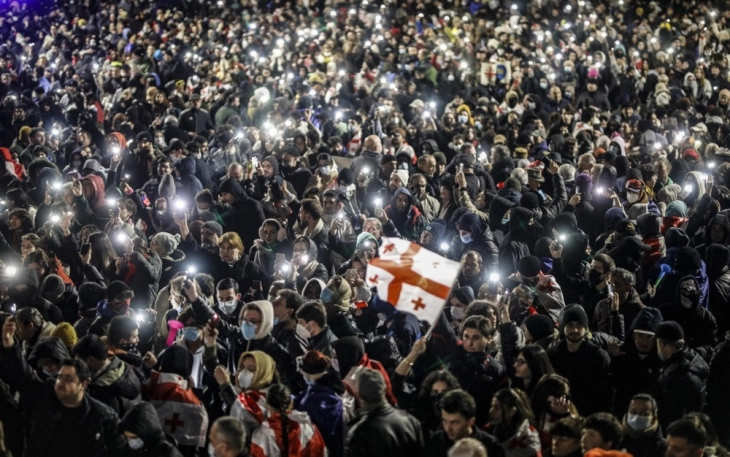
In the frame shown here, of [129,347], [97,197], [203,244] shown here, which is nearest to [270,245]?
[203,244]

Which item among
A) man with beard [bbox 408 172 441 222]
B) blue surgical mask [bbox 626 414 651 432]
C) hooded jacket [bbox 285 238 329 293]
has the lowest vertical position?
man with beard [bbox 408 172 441 222]

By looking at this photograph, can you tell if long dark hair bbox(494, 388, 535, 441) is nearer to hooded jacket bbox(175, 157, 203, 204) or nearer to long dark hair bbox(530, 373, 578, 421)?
long dark hair bbox(530, 373, 578, 421)

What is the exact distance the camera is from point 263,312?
6.84 m

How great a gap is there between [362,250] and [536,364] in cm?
267

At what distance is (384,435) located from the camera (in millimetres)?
5438

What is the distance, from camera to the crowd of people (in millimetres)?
5891

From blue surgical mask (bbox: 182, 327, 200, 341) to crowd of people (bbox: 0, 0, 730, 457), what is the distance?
4cm

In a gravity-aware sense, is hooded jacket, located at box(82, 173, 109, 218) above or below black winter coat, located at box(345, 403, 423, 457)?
below

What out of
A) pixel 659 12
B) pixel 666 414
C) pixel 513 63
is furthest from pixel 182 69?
pixel 666 414

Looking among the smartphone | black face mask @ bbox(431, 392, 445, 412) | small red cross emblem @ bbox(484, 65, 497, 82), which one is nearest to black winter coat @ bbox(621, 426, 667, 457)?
black face mask @ bbox(431, 392, 445, 412)

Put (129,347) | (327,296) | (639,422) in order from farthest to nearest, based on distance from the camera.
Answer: (327,296), (129,347), (639,422)

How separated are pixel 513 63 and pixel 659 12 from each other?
249 inches

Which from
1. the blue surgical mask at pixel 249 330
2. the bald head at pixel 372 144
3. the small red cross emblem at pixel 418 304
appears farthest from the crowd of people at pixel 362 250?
the small red cross emblem at pixel 418 304

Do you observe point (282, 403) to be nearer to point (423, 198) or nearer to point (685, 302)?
point (685, 302)
